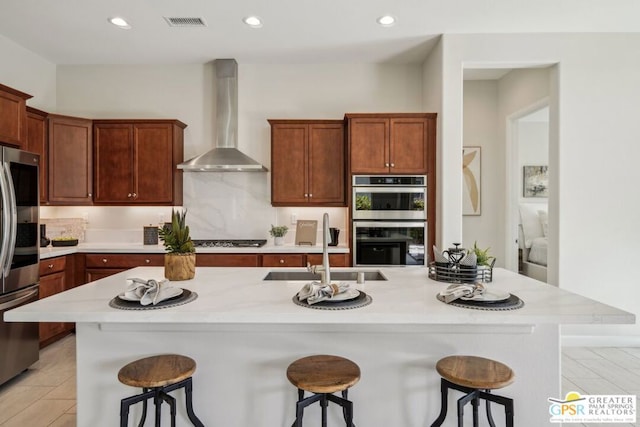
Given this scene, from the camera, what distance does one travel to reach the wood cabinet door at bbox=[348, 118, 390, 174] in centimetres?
376

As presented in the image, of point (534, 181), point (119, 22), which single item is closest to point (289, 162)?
point (119, 22)

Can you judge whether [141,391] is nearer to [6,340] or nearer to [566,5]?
[6,340]

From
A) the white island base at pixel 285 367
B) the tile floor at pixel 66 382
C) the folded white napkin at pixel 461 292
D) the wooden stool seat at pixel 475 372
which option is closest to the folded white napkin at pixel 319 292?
the white island base at pixel 285 367

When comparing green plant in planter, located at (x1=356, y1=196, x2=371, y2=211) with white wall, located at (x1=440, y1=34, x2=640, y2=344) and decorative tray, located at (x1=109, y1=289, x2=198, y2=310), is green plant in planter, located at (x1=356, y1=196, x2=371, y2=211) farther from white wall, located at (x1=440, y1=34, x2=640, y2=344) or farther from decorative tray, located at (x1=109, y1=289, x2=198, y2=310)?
decorative tray, located at (x1=109, y1=289, x2=198, y2=310)

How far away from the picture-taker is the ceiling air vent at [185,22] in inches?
130

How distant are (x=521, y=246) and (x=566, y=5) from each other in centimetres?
351

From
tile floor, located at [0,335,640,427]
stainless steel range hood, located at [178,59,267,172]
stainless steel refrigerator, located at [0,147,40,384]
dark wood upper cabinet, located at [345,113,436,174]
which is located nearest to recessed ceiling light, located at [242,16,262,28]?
stainless steel range hood, located at [178,59,267,172]

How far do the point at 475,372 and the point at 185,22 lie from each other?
141 inches

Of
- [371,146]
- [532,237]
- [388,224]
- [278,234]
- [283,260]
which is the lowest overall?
[283,260]

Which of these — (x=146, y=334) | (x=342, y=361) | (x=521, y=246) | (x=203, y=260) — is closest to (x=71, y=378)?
(x=203, y=260)

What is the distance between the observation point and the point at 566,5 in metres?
3.07

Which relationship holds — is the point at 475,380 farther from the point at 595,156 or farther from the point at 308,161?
the point at 595,156

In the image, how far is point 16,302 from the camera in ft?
9.32

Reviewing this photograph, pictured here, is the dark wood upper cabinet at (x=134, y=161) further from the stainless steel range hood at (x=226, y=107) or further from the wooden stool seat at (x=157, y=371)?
the wooden stool seat at (x=157, y=371)
